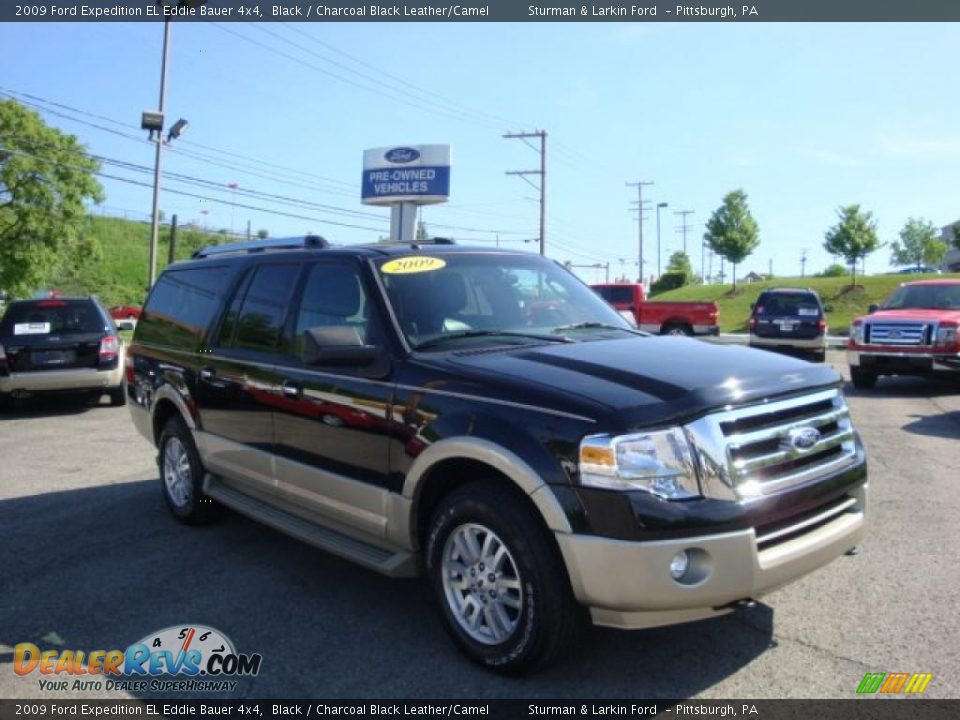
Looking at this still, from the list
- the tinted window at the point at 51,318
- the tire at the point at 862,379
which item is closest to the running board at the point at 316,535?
the tinted window at the point at 51,318

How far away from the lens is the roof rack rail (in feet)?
15.9

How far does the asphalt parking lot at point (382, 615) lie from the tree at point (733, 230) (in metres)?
47.5

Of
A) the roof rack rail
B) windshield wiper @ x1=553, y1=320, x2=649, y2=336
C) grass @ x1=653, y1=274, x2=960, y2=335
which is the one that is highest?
grass @ x1=653, y1=274, x2=960, y2=335

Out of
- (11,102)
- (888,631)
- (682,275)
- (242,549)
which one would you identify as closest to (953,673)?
(888,631)

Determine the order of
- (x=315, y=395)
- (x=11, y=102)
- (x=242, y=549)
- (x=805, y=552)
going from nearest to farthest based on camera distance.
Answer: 1. (x=805, y=552)
2. (x=315, y=395)
3. (x=242, y=549)
4. (x=11, y=102)

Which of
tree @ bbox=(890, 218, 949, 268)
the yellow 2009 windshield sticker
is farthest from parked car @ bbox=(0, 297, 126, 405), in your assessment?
tree @ bbox=(890, 218, 949, 268)

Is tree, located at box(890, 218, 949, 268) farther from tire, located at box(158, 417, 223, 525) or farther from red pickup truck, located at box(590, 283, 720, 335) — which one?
tire, located at box(158, 417, 223, 525)

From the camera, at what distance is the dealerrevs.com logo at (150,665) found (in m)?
3.34

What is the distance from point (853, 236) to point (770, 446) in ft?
156

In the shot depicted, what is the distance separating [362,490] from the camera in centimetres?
388

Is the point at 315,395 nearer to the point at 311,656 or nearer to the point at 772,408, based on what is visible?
the point at 311,656

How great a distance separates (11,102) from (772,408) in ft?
138

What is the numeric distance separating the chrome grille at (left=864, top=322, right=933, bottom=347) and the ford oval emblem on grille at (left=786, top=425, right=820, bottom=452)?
34.4 ft

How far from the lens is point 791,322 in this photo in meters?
18.2
